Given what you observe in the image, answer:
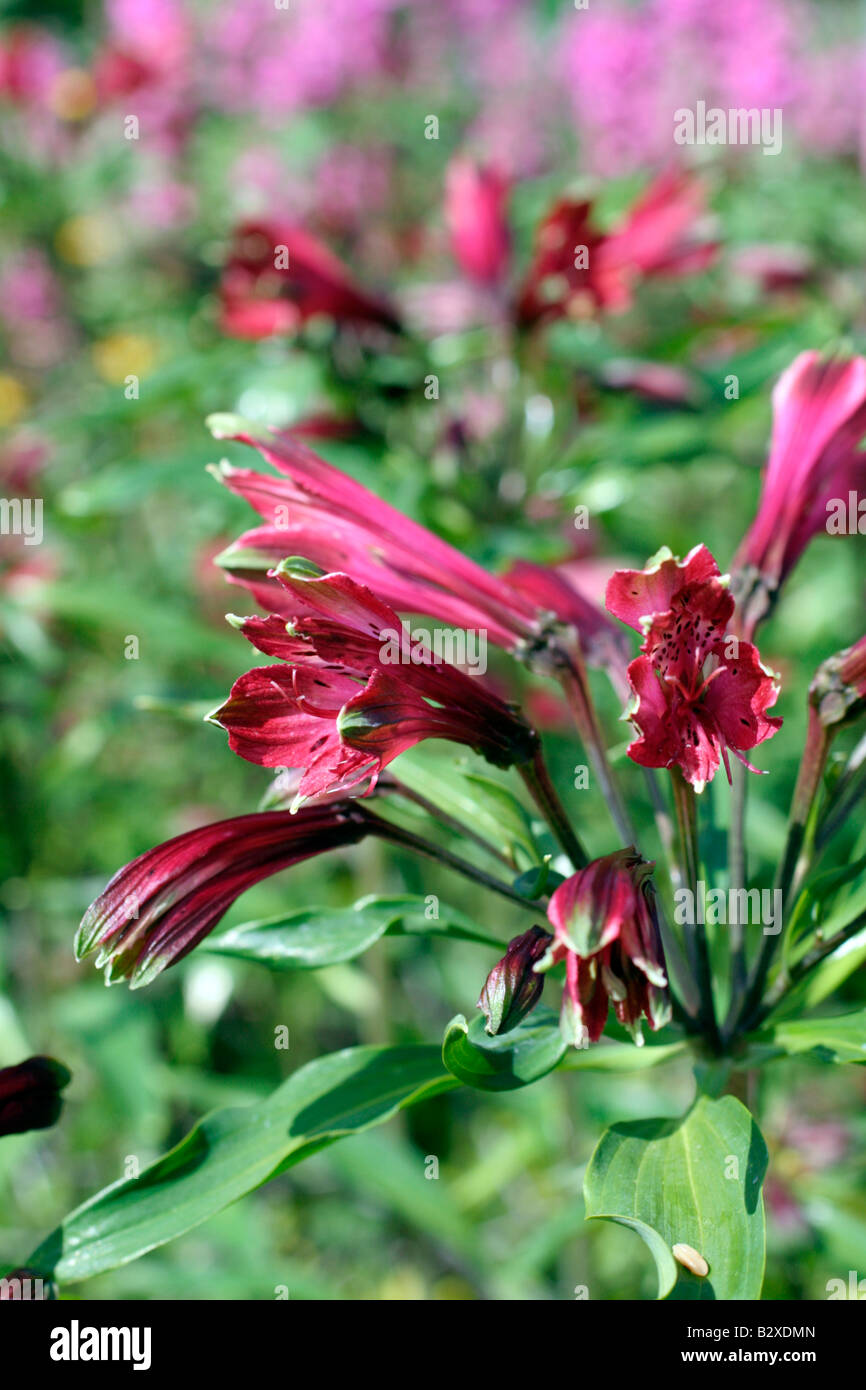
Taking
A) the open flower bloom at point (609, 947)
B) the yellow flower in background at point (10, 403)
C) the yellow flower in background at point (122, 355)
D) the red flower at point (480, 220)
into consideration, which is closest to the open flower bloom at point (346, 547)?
the open flower bloom at point (609, 947)

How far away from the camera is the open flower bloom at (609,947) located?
629 millimetres

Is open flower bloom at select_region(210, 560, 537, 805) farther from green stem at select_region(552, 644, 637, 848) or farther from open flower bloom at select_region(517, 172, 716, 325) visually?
open flower bloom at select_region(517, 172, 716, 325)

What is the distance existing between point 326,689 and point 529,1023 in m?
0.29

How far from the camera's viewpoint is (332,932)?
89 cm

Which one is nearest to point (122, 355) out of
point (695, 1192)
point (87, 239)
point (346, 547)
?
point (87, 239)

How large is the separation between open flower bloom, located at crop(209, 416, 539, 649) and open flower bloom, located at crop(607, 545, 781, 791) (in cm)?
22

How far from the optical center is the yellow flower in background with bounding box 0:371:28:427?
12.3ft

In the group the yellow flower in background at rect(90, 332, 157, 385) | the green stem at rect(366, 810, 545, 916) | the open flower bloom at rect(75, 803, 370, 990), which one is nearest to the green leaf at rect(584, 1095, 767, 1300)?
the green stem at rect(366, 810, 545, 916)

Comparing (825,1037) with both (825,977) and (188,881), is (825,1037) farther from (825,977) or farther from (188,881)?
(188,881)

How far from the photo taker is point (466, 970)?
229 cm

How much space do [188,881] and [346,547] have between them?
0.26 meters
